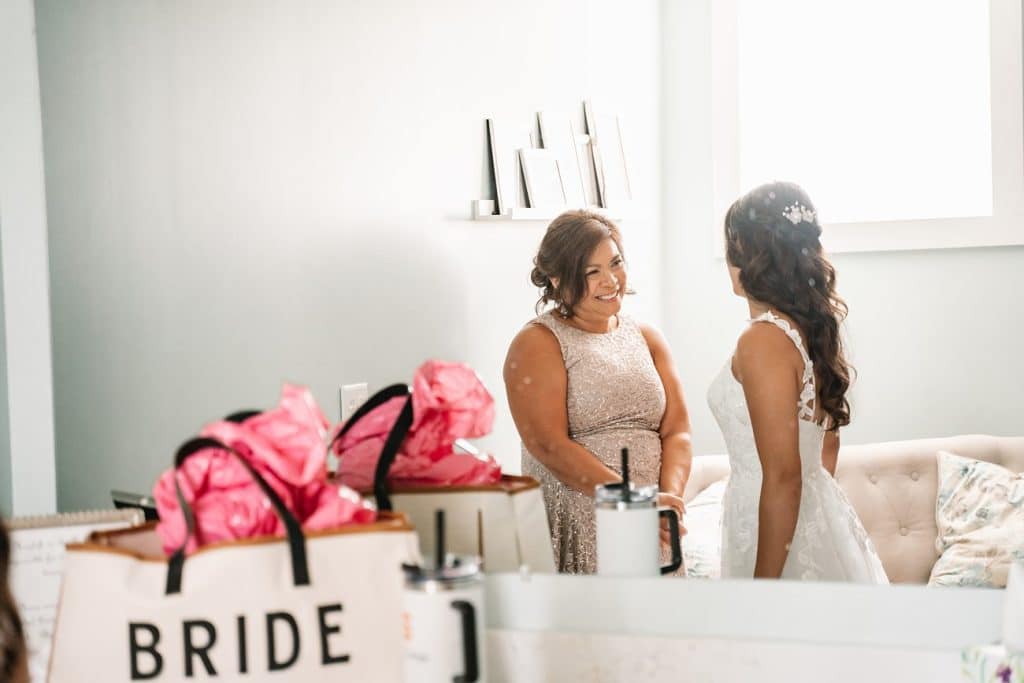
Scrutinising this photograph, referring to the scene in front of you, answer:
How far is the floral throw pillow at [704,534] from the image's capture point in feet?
4.37

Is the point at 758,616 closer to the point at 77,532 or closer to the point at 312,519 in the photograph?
the point at 312,519

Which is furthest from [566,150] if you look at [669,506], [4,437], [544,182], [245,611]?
[4,437]

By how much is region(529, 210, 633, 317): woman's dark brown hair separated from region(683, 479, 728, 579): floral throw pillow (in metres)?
0.28

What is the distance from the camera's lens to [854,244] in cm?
130

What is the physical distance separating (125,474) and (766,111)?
967mm

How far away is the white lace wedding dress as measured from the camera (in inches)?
51.4

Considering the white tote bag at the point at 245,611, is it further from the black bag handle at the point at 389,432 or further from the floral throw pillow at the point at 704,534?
the floral throw pillow at the point at 704,534

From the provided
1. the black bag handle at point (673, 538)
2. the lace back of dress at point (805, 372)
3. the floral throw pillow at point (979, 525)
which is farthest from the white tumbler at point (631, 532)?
the floral throw pillow at point (979, 525)

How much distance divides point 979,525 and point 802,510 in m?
0.20

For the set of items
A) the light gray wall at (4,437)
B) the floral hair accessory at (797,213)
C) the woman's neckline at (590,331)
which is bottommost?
the light gray wall at (4,437)

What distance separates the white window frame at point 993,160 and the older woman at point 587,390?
16 cm

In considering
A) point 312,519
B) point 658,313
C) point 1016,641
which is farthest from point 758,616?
point 312,519

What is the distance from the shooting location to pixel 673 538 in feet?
4.43

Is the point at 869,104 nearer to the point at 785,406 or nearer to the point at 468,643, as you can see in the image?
the point at 785,406
